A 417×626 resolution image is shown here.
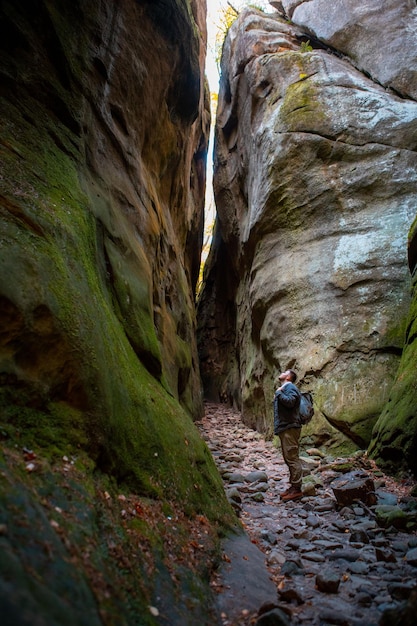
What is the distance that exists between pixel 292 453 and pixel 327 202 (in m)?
7.08

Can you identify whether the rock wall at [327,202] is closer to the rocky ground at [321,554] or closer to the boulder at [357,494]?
the rocky ground at [321,554]

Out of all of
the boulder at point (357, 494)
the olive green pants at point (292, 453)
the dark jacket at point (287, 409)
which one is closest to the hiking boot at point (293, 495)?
the olive green pants at point (292, 453)

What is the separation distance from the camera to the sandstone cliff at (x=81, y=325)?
2.14 meters

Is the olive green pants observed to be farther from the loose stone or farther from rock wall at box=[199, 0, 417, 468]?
the loose stone

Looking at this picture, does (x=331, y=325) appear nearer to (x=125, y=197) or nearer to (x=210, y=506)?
(x=125, y=197)

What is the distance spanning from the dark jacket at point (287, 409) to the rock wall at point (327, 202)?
1.97 meters

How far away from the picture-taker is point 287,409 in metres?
6.95

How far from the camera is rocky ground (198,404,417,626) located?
2.82m

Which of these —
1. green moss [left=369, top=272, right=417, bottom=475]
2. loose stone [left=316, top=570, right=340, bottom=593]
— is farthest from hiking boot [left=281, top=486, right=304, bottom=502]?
loose stone [left=316, top=570, right=340, bottom=593]

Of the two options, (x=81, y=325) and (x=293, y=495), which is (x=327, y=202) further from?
(x=81, y=325)

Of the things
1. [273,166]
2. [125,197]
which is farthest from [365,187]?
[125,197]

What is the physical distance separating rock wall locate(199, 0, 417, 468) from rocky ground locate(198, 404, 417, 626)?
7.69 ft

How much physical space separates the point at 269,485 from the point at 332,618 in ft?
13.8

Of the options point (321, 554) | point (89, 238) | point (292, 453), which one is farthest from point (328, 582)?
point (89, 238)
